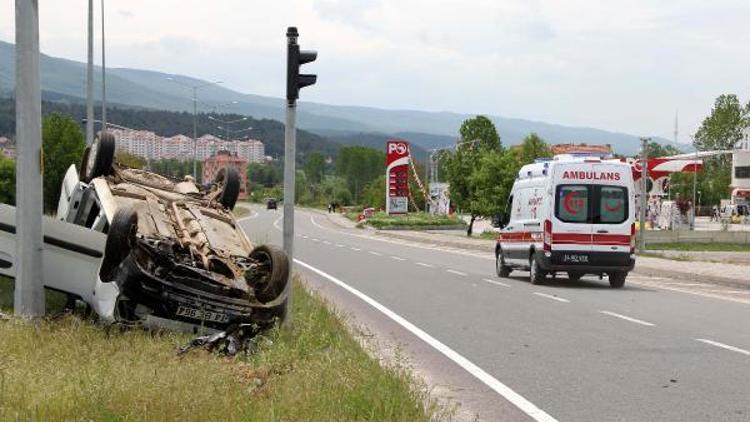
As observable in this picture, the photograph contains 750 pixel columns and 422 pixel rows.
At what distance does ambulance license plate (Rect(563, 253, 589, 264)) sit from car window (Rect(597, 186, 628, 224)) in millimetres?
897

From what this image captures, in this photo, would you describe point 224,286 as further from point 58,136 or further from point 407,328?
point 58,136

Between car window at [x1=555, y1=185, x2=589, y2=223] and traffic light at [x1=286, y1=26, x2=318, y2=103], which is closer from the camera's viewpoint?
traffic light at [x1=286, y1=26, x2=318, y2=103]

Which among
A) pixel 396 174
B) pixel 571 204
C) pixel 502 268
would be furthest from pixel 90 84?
pixel 396 174

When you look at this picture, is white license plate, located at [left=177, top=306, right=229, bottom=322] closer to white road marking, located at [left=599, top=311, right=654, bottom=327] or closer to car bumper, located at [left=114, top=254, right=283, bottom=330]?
car bumper, located at [left=114, top=254, right=283, bottom=330]

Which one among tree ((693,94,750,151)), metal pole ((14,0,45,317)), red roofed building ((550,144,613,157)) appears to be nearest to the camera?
metal pole ((14,0,45,317))

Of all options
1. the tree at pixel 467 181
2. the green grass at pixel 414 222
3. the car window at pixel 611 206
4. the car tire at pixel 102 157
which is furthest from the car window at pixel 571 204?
the green grass at pixel 414 222

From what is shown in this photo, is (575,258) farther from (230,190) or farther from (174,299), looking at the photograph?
(174,299)

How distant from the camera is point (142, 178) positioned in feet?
50.1

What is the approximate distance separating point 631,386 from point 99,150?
8529 mm

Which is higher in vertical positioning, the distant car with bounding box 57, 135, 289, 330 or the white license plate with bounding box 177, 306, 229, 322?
the distant car with bounding box 57, 135, 289, 330

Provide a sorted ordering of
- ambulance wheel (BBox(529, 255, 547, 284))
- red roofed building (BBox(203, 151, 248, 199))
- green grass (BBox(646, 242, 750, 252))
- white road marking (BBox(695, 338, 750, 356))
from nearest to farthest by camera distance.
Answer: white road marking (BBox(695, 338, 750, 356))
red roofed building (BBox(203, 151, 248, 199))
ambulance wheel (BBox(529, 255, 547, 284))
green grass (BBox(646, 242, 750, 252))

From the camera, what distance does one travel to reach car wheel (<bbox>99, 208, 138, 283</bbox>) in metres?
10.4

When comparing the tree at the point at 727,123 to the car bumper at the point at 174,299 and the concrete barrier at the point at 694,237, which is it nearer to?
the concrete barrier at the point at 694,237

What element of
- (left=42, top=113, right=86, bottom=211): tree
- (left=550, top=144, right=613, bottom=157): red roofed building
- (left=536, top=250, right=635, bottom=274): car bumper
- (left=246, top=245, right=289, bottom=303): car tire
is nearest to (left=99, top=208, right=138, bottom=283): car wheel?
(left=246, top=245, right=289, bottom=303): car tire
